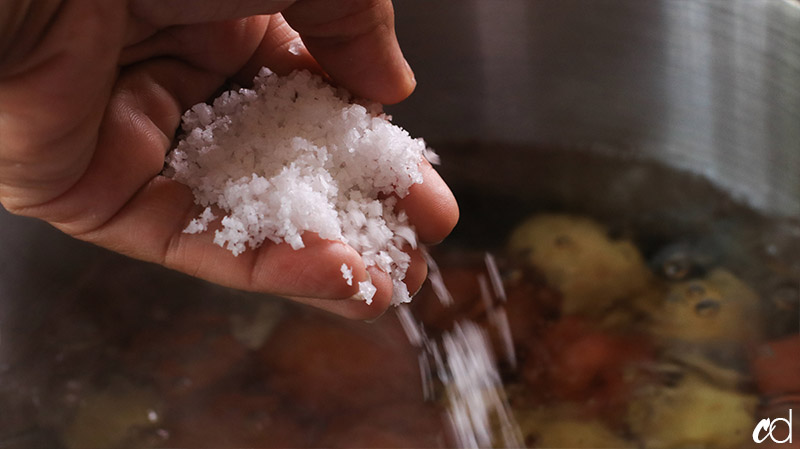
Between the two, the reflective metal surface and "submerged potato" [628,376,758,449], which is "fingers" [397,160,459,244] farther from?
the reflective metal surface

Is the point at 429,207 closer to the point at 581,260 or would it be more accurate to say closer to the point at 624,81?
the point at 581,260

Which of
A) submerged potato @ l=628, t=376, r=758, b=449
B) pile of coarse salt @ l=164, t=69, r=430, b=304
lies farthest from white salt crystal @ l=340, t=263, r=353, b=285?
submerged potato @ l=628, t=376, r=758, b=449

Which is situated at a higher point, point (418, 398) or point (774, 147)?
point (774, 147)

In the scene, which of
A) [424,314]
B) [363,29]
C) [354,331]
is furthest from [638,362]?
[363,29]

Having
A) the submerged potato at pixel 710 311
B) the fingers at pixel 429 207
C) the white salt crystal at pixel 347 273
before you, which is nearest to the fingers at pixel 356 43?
the fingers at pixel 429 207

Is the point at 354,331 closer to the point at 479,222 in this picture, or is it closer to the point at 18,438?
the point at 479,222

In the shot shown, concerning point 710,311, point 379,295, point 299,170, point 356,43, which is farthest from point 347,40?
point 710,311
